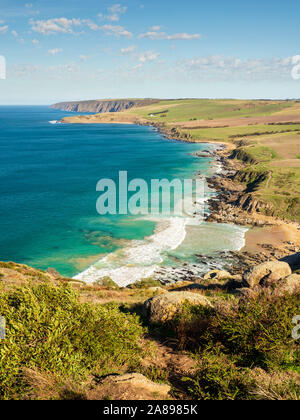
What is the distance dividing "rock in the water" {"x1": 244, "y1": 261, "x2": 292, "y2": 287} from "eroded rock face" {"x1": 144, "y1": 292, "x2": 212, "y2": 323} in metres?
8.01

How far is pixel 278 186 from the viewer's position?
70688mm

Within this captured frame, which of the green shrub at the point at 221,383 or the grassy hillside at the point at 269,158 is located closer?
the green shrub at the point at 221,383

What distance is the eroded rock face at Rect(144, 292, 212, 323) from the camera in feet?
52.7

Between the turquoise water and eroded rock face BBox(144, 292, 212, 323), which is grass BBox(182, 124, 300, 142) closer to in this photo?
the turquoise water

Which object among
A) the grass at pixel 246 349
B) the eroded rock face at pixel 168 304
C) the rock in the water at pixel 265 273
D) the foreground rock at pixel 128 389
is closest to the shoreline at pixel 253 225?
the rock in the water at pixel 265 273

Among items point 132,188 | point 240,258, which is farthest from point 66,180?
point 240,258

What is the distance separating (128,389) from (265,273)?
17586mm

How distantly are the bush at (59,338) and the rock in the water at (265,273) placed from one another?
12797 millimetres

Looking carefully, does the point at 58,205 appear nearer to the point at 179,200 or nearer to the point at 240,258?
the point at 179,200

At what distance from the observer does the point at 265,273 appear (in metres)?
23.3

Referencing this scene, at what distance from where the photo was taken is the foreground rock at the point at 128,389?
8461 mm

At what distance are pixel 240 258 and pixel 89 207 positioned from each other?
1344 inches

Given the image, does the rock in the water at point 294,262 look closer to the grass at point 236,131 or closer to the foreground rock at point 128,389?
the foreground rock at point 128,389

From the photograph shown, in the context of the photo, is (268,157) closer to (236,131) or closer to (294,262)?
(236,131)
